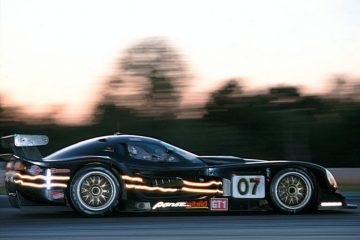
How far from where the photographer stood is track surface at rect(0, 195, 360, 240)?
23.2 ft

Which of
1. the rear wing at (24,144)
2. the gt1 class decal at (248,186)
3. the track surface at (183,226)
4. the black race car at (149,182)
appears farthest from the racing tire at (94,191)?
the gt1 class decal at (248,186)

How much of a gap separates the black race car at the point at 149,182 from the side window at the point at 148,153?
14mm

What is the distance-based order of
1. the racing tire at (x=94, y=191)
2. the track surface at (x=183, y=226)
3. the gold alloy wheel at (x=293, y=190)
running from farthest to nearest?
the gold alloy wheel at (x=293, y=190) < the racing tire at (x=94, y=191) < the track surface at (x=183, y=226)

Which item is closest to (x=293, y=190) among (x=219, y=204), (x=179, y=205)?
(x=219, y=204)

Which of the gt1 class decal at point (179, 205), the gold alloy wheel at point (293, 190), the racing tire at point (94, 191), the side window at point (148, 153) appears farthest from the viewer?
the side window at point (148, 153)

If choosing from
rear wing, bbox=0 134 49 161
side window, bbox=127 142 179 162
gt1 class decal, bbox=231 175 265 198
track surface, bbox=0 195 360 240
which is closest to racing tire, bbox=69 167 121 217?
track surface, bbox=0 195 360 240

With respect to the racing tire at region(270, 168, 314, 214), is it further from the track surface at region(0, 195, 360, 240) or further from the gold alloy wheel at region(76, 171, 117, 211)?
the gold alloy wheel at region(76, 171, 117, 211)

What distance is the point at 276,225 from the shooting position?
26.3 ft

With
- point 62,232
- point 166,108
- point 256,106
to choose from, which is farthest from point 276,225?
point 256,106

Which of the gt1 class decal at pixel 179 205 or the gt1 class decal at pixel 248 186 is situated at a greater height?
the gt1 class decal at pixel 248 186

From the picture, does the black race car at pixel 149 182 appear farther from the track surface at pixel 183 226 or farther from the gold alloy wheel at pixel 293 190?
the track surface at pixel 183 226

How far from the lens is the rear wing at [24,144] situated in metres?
9.51

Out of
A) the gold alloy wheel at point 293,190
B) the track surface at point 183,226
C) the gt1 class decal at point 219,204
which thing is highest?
the gold alloy wheel at point 293,190

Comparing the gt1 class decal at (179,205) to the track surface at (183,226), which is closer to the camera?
the track surface at (183,226)
